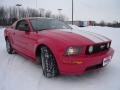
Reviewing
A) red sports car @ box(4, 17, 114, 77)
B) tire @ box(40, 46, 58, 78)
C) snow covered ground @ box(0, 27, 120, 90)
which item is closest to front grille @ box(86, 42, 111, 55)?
red sports car @ box(4, 17, 114, 77)

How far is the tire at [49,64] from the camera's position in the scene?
4023 mm

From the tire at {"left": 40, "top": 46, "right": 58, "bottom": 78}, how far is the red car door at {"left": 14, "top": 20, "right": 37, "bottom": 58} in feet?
1.95

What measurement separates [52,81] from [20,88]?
689 millimetres

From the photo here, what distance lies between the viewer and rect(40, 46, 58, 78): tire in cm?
402

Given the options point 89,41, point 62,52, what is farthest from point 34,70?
point 89,41

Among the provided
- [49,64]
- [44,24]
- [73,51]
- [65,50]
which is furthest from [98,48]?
[44,24]

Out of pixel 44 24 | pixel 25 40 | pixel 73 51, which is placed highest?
pixel 44 24

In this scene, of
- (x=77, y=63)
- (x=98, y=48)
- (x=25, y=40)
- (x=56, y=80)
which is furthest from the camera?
(x=25, y=40)

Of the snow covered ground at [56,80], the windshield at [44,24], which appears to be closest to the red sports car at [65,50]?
the windshield at [44,24]

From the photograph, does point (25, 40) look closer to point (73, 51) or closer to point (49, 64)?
point (49, 64)

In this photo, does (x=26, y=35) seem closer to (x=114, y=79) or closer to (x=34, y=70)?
(x=34, y=70)

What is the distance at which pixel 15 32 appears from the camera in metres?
6.02

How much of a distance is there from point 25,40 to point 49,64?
1377 millimetres

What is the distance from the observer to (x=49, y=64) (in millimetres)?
4090
